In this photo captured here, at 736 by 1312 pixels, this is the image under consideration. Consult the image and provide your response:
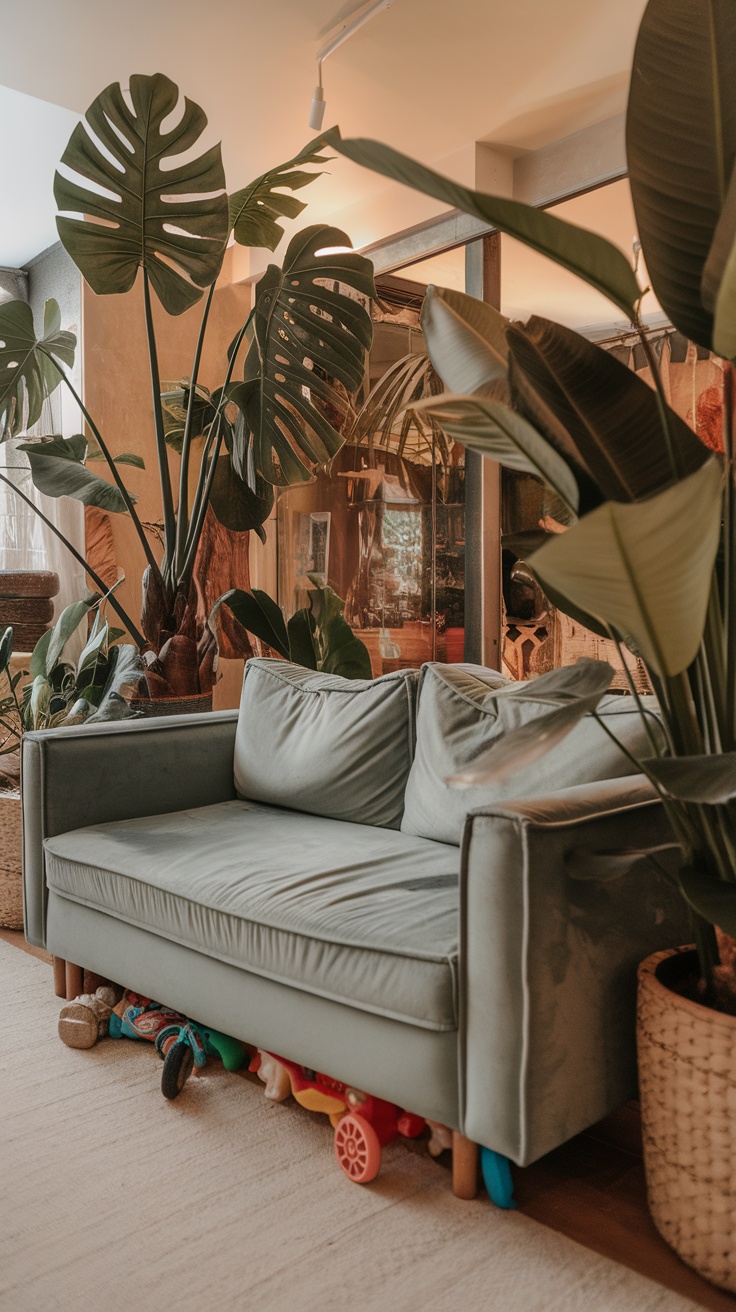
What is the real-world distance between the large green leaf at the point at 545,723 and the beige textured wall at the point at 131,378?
378cm

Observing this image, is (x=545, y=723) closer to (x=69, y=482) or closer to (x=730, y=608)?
(x=730, y=608)

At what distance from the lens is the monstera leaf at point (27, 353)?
121 inches

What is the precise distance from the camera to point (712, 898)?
1.17 meters

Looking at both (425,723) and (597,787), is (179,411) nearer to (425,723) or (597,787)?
(425,723)

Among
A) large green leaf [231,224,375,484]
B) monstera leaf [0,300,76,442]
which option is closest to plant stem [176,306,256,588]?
large green leaf [231,224,375,484]

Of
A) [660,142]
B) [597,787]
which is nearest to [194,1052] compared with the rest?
[597,787]

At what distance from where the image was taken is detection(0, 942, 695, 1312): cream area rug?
1.25m

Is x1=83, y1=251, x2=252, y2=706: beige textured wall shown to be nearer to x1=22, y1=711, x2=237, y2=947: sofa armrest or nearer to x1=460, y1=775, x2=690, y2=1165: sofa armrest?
x1=22, y1=711, x2=237, y2=947: sofa armrest

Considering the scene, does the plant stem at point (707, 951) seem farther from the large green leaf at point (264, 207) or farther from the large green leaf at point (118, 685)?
the large green leaf at point (264, 207)

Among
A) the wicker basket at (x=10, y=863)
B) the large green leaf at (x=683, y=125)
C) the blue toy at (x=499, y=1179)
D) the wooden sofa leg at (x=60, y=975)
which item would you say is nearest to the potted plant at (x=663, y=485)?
the large green leaf at (x=683, y=125)

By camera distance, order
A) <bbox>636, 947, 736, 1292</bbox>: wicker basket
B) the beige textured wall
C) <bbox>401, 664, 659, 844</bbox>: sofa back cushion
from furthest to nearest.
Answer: the beige textured wall
<bbox>401, 664, 659, 844</bbox>: sofa back cushion
<bbox>636, 947, 736, 1292</bbox>: wicker basket

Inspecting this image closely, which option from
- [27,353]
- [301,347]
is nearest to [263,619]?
[301,347]

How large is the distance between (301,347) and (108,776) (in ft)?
5.20

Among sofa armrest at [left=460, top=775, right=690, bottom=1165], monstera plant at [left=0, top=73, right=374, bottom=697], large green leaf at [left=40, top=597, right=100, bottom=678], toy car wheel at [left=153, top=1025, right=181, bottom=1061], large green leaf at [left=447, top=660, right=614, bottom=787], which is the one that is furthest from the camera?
large green leaf at [left=40, top=597, right=100, bottom=678]
